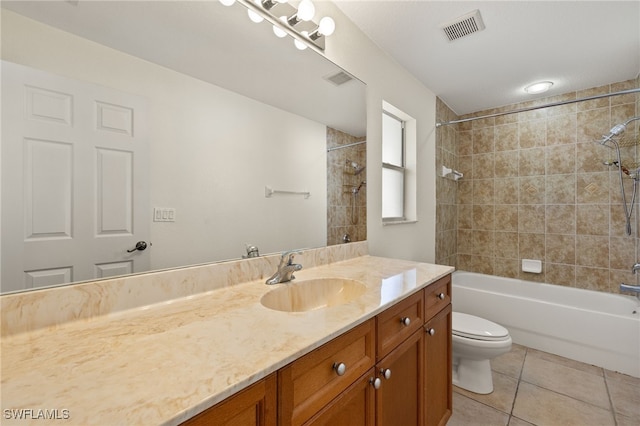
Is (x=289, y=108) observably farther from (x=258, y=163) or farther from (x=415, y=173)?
(x=415, y=173)

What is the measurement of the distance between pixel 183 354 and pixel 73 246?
476 mm

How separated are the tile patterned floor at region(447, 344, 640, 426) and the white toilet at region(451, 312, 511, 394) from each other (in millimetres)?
68

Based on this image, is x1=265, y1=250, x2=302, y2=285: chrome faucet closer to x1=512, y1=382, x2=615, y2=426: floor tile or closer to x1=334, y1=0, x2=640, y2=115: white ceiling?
x1=334, y1=0, x2=640, y2=115: white ceiling

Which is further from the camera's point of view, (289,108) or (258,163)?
(289,108)

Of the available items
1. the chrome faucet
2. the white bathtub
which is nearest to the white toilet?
the white bathtub

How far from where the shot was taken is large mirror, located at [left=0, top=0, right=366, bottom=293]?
68 centimetres

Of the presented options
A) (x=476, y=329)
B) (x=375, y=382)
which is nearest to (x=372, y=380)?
(x=375, y=382)

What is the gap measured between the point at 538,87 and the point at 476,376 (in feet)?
8.41

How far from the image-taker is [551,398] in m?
1.75

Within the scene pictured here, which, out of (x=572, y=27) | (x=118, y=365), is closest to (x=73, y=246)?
(x=118, y=365)

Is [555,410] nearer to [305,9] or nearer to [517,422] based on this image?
[517,422]

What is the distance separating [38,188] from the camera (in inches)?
27.2

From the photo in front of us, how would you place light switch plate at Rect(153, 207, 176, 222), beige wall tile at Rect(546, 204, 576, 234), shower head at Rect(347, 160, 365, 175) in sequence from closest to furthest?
light switch plate at Rect(153, 207, 176, 222) < shower head at Rect(347, 160, 365, 175) < beige wall tile at Rect(546, 204, 576, 234)

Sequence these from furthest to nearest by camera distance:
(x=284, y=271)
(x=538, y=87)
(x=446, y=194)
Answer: (x=446, y=194) < (x=538, y=87) < (x=284, y=271)
